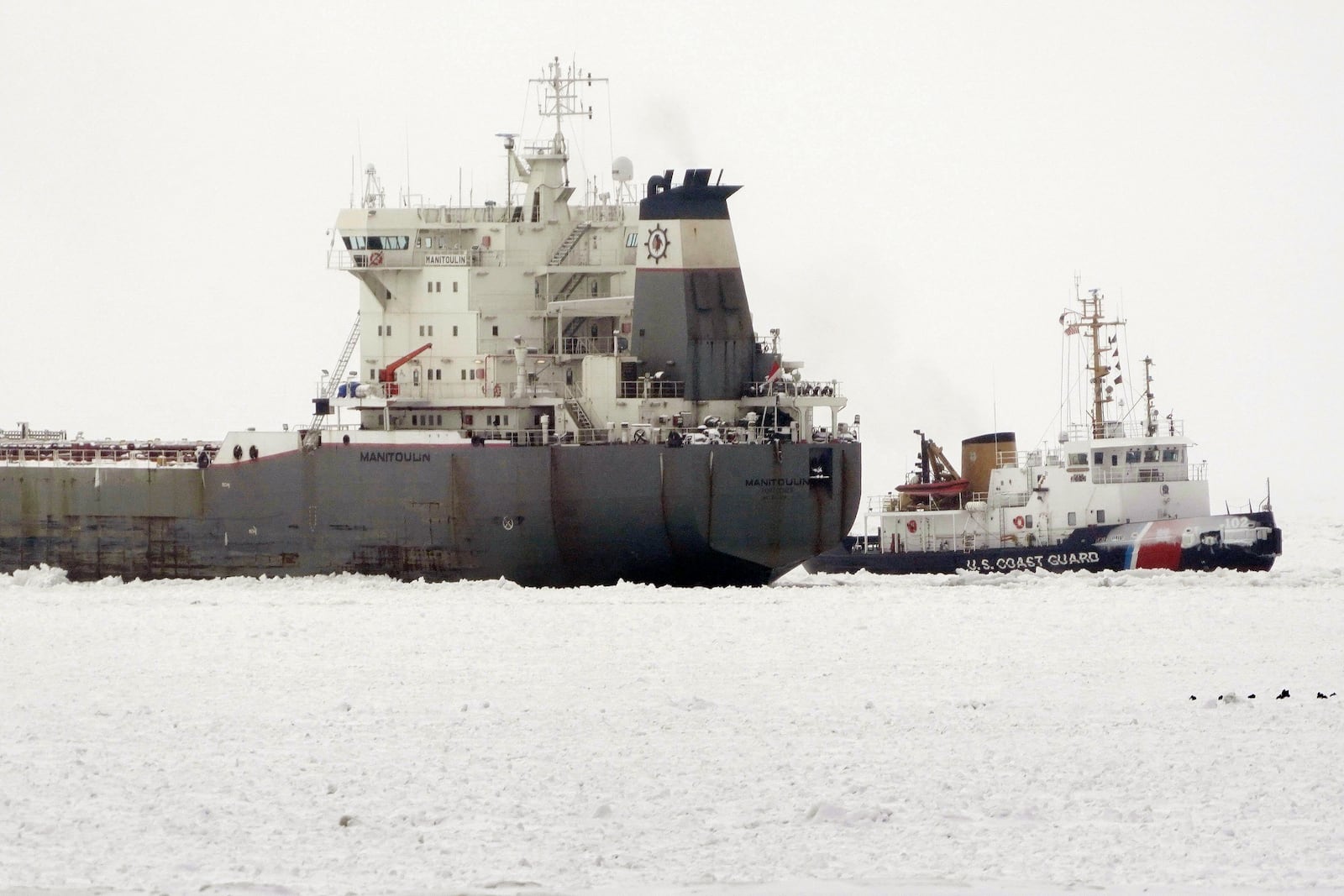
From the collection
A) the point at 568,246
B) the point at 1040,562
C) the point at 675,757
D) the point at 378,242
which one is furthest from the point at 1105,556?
the point at 675,757

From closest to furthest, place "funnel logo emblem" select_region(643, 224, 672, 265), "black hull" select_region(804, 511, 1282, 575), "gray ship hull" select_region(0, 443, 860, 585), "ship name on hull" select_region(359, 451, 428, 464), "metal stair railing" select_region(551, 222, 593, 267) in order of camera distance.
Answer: "gray ship hull" select_region(0, 443, 860, 585) → "ship name on hull" select_region(359, 451, 428, 464) → "funnel logo emblem" select_region(643, 224, 672, 265) → "metal stair railing" select_region(551, 222, 593, 267) → "black hull" select_region(804, 511, 1282, 575)

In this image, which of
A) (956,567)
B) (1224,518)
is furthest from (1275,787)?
(956,567)

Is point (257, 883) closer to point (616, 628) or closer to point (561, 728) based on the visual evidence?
point (561, 728)

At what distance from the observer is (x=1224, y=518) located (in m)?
38.7

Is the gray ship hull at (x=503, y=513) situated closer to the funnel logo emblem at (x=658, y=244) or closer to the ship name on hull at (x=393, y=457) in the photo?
the ship name on hull at (x=393, y=457)

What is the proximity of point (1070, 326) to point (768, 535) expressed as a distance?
14.0 meters

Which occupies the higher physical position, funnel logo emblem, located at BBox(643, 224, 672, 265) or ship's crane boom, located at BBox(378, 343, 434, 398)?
funnel logo emblem, located at BBox(643, 224, 672, 265)

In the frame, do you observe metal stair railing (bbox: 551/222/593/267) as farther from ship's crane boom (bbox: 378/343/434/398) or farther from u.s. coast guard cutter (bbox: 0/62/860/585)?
ship's crane boom (bbox: 378/343/434/398)

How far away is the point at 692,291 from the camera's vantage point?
35281 millimetres

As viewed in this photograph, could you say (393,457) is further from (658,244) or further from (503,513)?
(658,244)

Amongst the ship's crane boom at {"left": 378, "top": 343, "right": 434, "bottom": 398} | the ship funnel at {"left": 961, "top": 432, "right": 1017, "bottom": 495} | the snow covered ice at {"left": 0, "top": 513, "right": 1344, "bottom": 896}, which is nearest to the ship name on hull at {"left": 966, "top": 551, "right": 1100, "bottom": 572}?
the ship funnel at {"left": 961, "top": 432, "right": 1017, "bottom": 495}

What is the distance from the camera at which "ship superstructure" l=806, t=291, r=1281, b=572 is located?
3881 cm

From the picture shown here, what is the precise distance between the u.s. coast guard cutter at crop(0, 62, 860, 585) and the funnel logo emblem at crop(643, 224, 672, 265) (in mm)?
44

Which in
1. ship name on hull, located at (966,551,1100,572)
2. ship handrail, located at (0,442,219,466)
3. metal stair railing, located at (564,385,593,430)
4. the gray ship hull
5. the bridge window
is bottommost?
ship name on hull, located at (966,551,1100,572)
